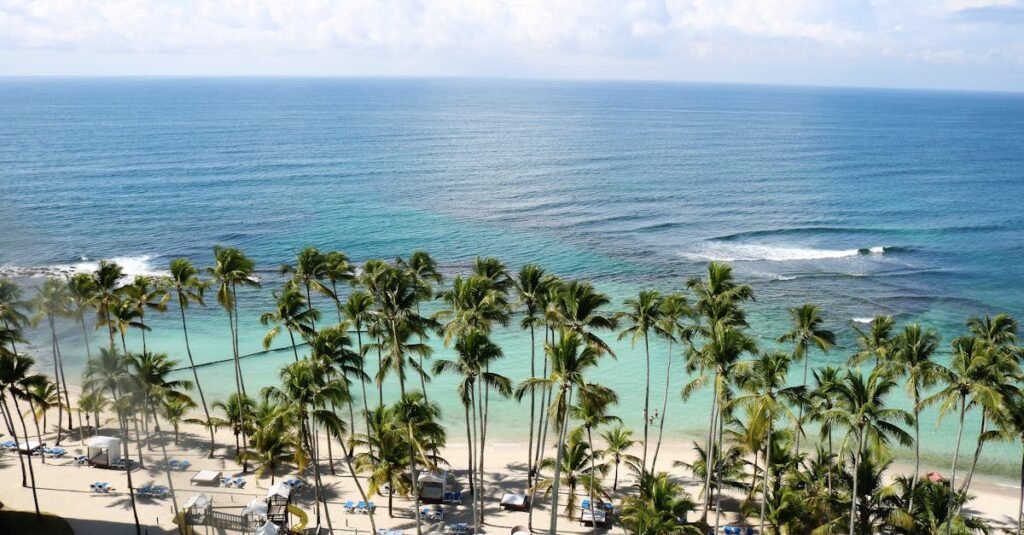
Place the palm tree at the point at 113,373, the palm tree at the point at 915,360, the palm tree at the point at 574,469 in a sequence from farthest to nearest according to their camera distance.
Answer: the palm tree at the point at 574,469 < the palm tree at the point at 915,360 < the palm tree at the point at 113,373

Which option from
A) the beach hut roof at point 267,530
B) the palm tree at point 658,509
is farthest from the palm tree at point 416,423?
the palm tree at point 658,509

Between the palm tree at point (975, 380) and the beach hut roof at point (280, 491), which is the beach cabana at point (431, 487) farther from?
the palm tree at point (975, 380)

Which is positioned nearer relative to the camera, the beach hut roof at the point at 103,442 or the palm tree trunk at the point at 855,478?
the palm tree trunk at the point at 855,478

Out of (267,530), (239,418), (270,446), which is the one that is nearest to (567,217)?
(239,418)

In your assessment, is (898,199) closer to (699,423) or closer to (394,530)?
(699,423)

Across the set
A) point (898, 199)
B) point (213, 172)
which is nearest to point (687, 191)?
point (898, 199)

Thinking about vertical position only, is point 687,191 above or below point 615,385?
above
